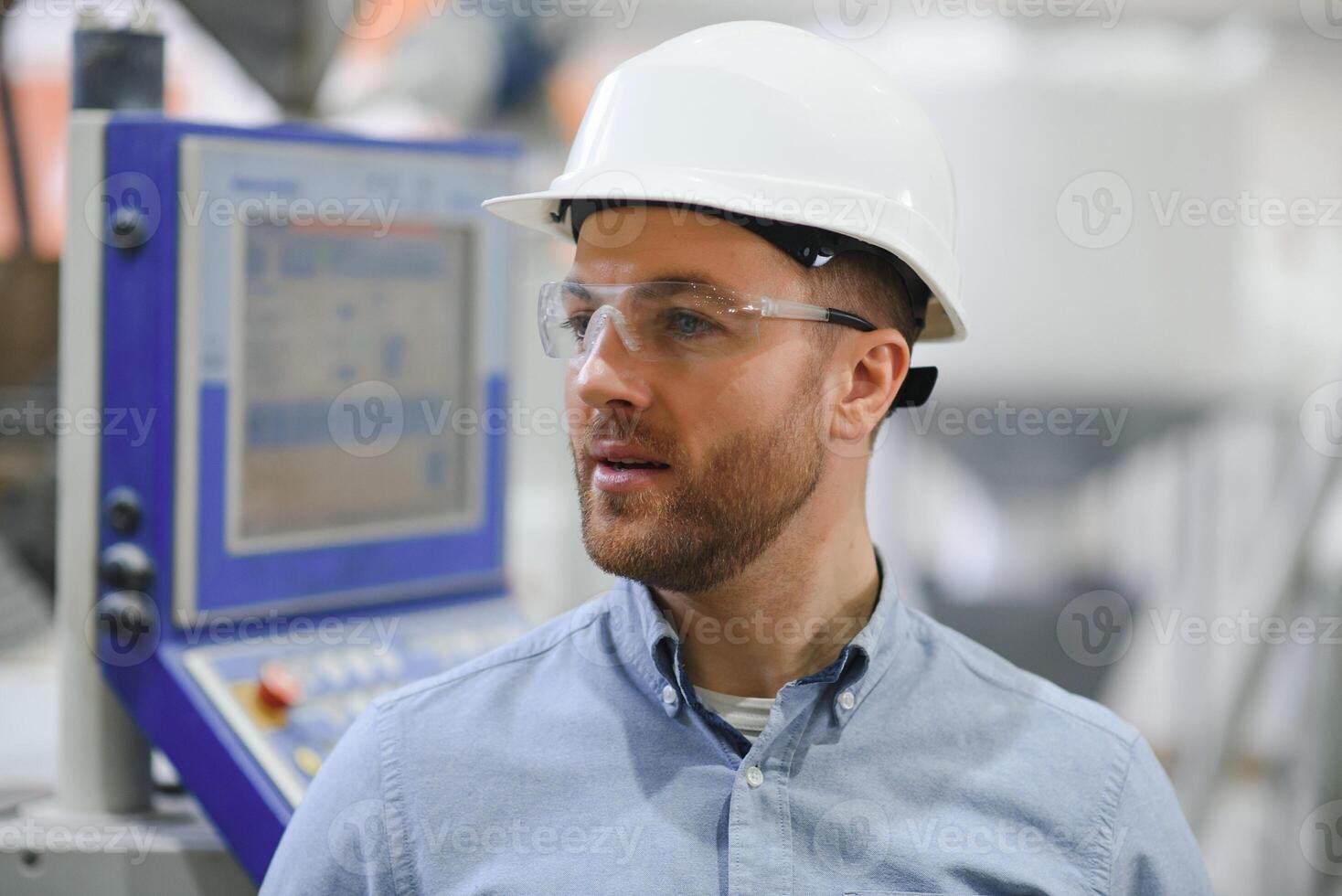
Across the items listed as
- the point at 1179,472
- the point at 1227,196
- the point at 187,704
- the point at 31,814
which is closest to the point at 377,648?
the point at 187,704

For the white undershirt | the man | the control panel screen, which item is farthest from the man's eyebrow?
the control panel screen

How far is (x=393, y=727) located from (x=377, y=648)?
50 centimetres

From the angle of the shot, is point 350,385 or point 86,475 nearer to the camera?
point 86,475

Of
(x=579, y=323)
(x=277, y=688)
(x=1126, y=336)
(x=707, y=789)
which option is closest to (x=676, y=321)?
(x=579, y=323)

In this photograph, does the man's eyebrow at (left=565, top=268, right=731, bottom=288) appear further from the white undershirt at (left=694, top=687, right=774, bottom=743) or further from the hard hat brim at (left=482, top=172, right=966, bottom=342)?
the white undershirt at (left=694, top=687, right=774, bottom=743)

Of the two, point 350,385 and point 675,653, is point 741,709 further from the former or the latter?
point 350,385

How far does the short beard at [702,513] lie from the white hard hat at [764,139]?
0.20 meters

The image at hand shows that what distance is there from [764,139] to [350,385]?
80 cm

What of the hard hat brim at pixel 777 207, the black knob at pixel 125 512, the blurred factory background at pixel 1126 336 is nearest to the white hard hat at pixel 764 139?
the hard hat brim at pixel 777 207

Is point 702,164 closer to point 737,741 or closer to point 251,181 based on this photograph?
point 737,741

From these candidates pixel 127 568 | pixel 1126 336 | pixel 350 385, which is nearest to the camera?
pixel 127 568

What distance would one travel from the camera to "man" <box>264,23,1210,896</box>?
48.5 inches

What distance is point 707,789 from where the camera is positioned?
4.07ft

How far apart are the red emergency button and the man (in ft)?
1.00
